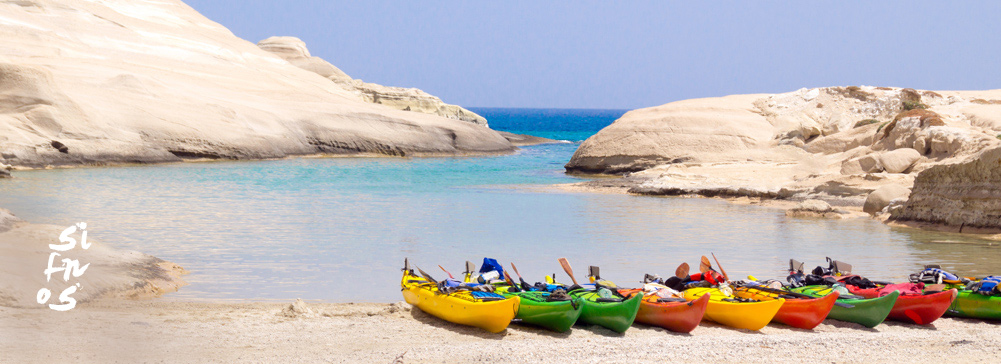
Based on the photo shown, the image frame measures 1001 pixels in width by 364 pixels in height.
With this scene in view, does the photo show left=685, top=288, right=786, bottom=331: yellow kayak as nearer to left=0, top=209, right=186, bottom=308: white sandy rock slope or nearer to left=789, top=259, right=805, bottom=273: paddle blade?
left=789, top=259, right=805, bottom=273: paddle blade

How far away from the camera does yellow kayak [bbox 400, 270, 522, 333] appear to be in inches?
286

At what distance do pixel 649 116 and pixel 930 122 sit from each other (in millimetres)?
12087

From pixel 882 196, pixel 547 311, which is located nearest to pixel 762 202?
pixel 882 196

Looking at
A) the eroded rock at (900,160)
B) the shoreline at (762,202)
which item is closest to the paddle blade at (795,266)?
the shoreline at (762,202)

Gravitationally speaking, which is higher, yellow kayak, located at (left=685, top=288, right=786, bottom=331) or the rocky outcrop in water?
the rocky outcrop in water

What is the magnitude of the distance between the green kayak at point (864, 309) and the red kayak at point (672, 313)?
136 cm

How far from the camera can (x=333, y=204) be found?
19.6 m

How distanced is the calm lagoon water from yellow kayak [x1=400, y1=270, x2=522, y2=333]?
54.0 inches

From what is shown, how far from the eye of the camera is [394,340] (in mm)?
7137

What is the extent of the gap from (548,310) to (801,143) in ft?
73.5

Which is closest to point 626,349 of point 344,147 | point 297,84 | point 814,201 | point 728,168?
point 814,201

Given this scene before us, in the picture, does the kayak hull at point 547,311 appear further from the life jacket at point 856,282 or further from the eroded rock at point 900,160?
the eroded rock at point 900,160

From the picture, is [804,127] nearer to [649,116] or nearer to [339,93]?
[649,116]

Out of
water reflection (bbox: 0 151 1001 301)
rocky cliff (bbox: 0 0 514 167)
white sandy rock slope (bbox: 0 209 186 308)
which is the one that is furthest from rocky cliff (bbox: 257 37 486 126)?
white sandy rock slope (bbox: 0 209 186 308)
